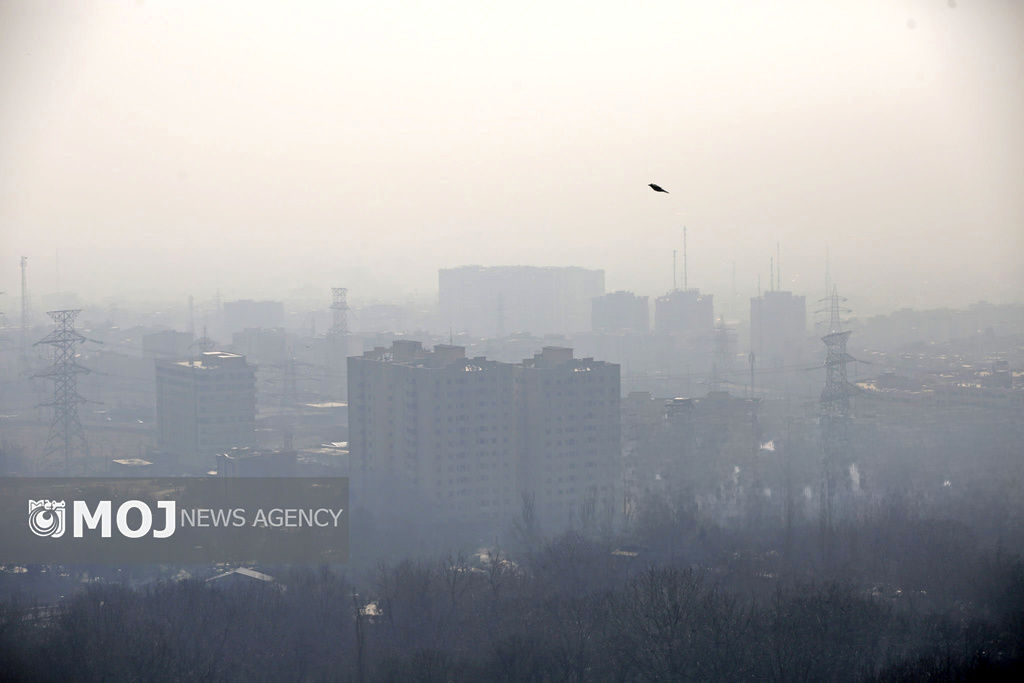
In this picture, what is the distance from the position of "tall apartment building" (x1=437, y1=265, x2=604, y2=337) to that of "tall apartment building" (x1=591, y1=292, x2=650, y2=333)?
0.59m

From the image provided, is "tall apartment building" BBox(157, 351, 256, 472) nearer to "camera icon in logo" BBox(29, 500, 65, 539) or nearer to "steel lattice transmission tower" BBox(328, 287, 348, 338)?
"camera icon in logo" BBox(29, 500, 65, 539)

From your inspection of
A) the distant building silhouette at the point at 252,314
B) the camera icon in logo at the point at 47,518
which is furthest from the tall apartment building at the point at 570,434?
the distant building silhouette at the point at 252,314

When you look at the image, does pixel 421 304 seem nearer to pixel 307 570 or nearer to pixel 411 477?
pixel 411 477

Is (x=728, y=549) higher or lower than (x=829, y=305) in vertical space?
lower

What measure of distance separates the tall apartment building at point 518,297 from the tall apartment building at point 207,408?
7588 millimetres

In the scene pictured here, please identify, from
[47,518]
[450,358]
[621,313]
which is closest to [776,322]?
[621,313]

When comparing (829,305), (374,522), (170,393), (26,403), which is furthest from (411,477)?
(829,305)

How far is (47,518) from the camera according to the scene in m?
7.91

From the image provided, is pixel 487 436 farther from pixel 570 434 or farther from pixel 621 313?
pixel 621 313

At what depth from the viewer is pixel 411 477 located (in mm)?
8461

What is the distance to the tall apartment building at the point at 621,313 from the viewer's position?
18.4 m

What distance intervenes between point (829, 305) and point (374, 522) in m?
12.3

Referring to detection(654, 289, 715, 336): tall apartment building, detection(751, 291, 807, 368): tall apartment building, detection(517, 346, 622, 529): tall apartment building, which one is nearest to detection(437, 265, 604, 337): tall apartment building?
detection(654, 289, 715, 336): tall apartment building

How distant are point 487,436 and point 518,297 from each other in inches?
457
